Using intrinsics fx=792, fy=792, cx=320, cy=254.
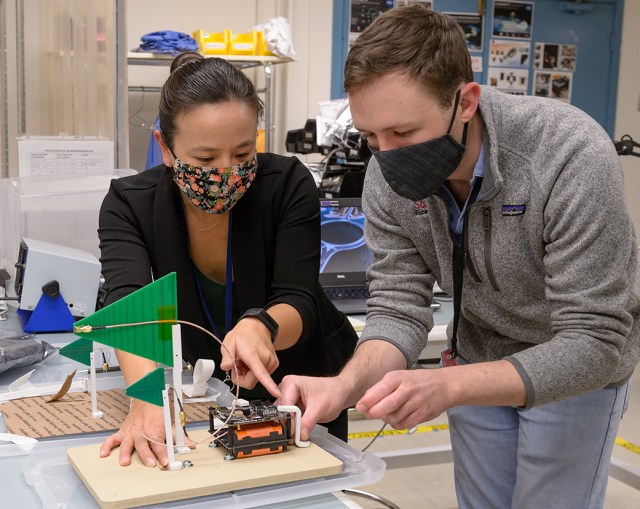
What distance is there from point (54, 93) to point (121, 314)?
7.39 ft

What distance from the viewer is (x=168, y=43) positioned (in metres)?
4.80

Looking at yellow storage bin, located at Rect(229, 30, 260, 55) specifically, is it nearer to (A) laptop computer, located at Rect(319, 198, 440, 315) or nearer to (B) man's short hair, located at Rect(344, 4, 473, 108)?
(A) laptop computer, located at Rect(319, 198, 440, 315)

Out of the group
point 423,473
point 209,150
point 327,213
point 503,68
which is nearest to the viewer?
point 209,150

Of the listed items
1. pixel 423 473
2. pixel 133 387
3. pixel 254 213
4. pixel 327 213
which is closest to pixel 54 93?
pixel 327 213

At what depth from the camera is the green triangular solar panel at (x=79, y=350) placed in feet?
4.52

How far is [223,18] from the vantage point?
220 inches

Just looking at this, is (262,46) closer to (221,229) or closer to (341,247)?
(341,247)

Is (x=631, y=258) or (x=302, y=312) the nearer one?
(x=631, y=258)

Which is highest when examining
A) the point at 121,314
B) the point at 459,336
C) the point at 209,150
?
the point at 209,150

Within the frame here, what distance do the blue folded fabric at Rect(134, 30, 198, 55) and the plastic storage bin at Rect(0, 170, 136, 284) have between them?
2461 mm

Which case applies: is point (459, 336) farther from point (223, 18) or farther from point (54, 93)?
point (223, 18)

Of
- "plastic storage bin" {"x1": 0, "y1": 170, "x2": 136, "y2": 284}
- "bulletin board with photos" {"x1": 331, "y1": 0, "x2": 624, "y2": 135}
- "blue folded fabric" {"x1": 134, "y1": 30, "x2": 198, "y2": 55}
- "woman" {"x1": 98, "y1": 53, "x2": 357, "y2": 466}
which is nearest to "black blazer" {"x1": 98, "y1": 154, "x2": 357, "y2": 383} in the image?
"woman" {"x1": 98, "y1": 53, "x2": 357, "y2": 466}

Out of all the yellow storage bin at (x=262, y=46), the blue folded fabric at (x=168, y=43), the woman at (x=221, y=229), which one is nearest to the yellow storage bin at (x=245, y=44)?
the yellow storage bin at (x=262, y=46)

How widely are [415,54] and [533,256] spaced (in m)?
0.40
